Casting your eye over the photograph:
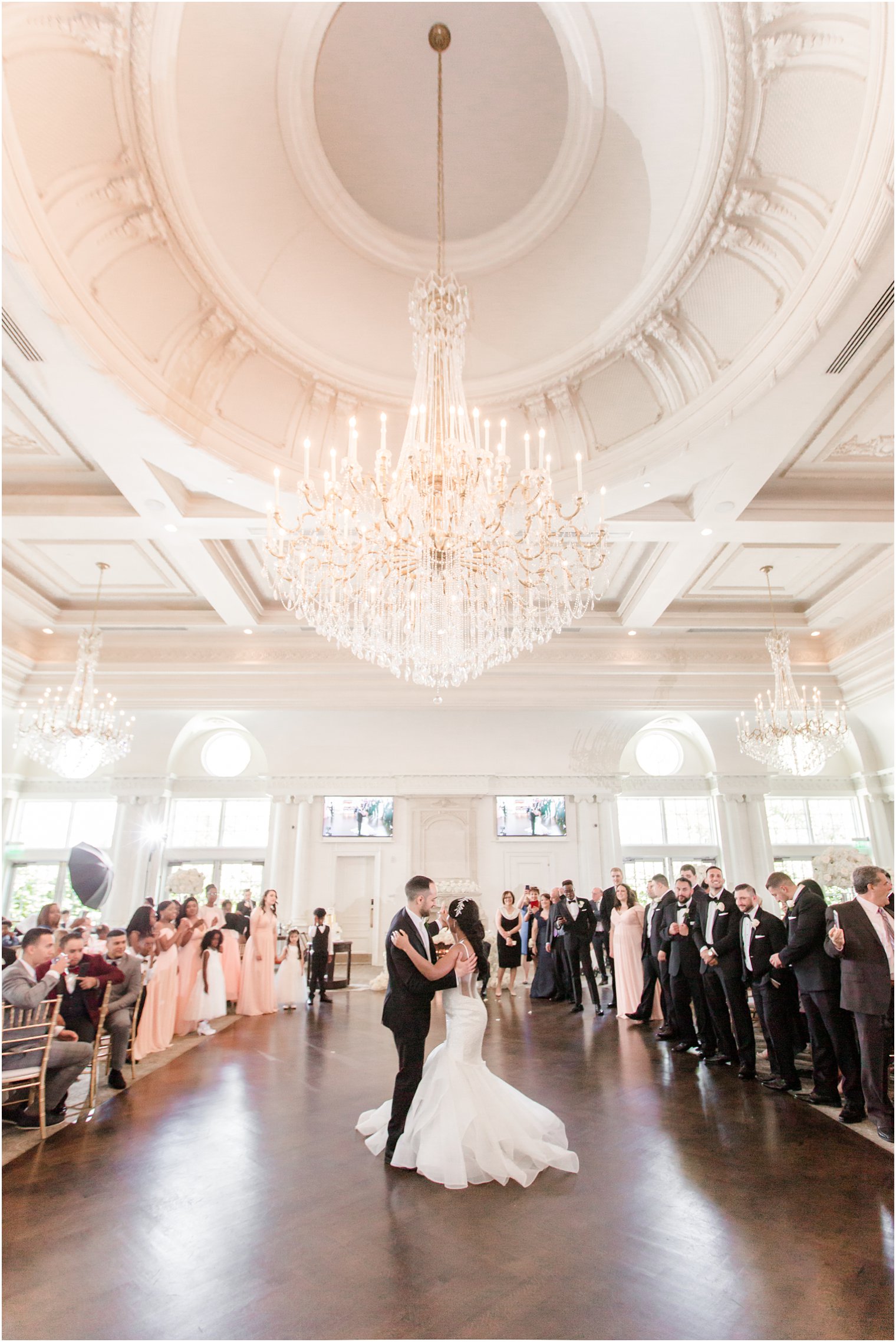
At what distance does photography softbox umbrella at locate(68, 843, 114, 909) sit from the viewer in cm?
1344

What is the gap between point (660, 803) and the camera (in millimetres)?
15125

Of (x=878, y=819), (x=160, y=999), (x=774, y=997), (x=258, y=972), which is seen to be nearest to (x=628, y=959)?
(x=774, y=997)

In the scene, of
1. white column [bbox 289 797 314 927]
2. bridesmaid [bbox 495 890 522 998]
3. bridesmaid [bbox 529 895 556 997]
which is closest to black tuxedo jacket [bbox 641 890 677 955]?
bridesmaid [bbox 529 895 556 997]

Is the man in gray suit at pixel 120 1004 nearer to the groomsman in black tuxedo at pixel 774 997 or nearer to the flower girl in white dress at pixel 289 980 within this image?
the flower girl in white dress at pixel 289 980

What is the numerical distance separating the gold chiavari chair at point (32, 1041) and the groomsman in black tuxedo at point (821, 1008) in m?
5.47

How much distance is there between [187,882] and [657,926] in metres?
9.80

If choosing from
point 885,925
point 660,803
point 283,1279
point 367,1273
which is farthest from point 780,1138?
point 660,803

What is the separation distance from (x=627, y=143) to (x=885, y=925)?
6.55 m

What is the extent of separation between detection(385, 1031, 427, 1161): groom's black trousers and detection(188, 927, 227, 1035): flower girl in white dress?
449cm

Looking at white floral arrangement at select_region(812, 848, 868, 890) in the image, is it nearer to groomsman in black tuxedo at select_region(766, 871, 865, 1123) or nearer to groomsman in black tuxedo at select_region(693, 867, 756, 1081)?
groomsman in black tuxedo at select_region(693, 867, 756, 1081)

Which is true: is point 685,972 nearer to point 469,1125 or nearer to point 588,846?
point 469,1125

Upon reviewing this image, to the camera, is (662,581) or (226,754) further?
(226,754)

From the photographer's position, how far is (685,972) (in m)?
6.74

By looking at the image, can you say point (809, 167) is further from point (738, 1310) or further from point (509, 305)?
point (738, 1310)
